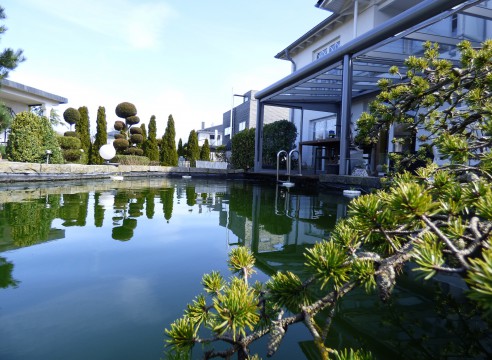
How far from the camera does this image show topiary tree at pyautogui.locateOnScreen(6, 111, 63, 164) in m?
8.36

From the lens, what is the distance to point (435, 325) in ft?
4.16

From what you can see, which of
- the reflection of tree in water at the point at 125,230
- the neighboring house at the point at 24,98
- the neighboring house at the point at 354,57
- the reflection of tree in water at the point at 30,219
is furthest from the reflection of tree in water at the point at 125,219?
the neighboring house at the point at 24,98

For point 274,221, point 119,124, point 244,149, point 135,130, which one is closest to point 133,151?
point 135,130

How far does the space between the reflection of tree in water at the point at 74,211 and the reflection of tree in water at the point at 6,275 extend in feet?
3.87

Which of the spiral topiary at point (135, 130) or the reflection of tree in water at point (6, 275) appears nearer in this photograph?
the reflection of tree in water at point (6, 275)

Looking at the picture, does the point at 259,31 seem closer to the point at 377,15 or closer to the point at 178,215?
the point at 377,15

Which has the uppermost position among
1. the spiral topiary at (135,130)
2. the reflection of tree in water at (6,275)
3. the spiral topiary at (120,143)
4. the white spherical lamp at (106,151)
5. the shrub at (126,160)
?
the spiral topiary at (135,130)

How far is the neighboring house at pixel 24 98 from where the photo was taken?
15102 millimetres

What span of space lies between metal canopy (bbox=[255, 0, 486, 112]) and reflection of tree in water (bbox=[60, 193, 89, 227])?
588 centimetres

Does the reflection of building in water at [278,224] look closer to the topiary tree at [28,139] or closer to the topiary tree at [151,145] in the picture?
the topiary tree at [28,139]

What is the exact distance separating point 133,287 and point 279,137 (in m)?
11.6

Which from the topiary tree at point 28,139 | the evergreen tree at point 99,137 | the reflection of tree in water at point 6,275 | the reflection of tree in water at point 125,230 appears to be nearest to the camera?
the reflection of tree in water at point 6,275

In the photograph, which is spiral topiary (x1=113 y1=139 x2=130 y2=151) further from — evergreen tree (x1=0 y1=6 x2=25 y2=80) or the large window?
the large window

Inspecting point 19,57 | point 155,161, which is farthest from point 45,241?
point 155,161
